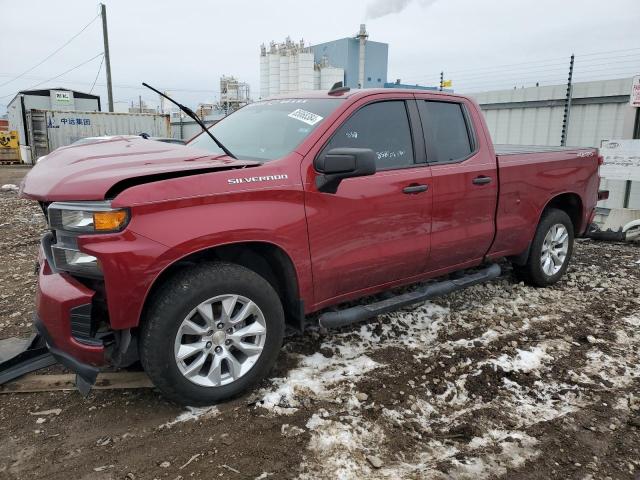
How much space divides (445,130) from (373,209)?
3.98 feet

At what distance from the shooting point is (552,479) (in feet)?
7.85

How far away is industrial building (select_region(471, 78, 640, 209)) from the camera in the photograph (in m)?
8.42

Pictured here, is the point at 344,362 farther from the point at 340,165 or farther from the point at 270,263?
the point at 340,165

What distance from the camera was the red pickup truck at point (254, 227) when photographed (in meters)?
2.55

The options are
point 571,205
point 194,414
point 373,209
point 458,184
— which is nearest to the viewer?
point 194,414

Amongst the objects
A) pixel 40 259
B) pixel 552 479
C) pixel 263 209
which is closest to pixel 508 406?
pixel 552 479

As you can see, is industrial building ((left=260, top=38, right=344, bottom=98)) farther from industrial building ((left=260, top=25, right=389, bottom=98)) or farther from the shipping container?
the shipping container

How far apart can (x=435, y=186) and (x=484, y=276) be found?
1.14 meters

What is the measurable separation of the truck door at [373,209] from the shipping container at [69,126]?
69.9ft

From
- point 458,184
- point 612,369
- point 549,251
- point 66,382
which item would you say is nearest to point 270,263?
point 66,382

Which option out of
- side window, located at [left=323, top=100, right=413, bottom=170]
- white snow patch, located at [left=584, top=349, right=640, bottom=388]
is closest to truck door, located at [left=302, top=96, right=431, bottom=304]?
side window, located at [left=323, top=100, right=413, bottom=170]

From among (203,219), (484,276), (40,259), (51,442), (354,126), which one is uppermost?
(354,126)

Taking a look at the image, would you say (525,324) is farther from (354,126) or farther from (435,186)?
(354,126)

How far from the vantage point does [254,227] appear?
284 cm
